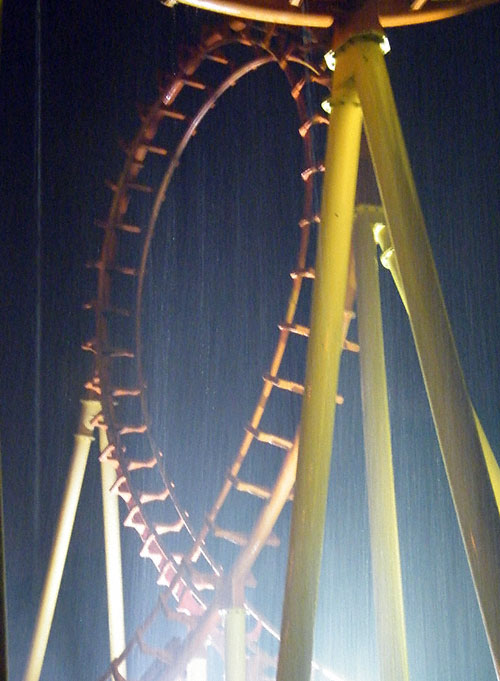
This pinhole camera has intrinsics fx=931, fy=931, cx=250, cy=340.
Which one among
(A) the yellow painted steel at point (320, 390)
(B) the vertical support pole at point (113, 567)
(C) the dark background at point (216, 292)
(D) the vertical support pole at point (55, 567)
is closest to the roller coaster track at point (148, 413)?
(B) the vertical support pole at point (113, 567)

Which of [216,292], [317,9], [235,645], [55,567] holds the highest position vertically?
[216,292]

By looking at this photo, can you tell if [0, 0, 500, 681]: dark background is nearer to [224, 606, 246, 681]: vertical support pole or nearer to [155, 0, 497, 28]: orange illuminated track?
[224, 606, 246, 681]: vertical support pole

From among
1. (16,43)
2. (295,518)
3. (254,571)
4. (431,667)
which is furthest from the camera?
(16,43)

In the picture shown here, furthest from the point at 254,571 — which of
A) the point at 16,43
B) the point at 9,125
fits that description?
the point at 16,43

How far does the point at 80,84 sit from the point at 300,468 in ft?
29.4

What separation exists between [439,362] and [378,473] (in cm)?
124

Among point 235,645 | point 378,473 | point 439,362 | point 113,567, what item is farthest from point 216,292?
point 439,362

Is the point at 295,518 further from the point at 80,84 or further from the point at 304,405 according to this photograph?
the point at 80,84

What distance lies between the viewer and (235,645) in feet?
20.7

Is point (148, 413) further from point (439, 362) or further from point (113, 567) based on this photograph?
point (439, 362)

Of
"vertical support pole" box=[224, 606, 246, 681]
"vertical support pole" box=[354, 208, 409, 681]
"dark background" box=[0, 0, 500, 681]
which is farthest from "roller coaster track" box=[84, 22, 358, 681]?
"dark background" box=[0, 0, 500, 681]

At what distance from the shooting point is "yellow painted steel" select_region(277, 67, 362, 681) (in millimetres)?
3535

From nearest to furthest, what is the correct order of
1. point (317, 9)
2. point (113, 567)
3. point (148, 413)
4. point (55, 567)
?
Answer: point (317, 9) < point (55, 567) < point (113, 567) < point (148, 413)

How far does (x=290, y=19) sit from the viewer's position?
4512mm
